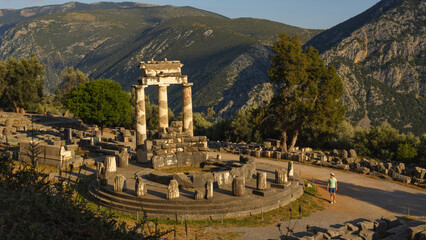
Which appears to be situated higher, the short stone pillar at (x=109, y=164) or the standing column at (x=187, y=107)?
the standing column at (x=187, y=107)

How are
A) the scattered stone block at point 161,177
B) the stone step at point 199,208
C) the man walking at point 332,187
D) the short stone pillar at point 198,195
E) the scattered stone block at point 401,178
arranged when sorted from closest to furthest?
the stone step at point 199,208 < the short stone pillar at point 198,195 < the man walking at point 332,187 < the scattered stone block at point 161,177 < the scattered stone block at point 401,178

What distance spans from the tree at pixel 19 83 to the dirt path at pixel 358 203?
53.2 meters

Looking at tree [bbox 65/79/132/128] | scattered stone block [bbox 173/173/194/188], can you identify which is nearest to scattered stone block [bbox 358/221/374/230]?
scattered stone block [bbox 173/173/194/188]

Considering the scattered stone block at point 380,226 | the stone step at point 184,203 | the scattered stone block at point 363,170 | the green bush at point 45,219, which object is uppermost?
the green bush at point 45,219

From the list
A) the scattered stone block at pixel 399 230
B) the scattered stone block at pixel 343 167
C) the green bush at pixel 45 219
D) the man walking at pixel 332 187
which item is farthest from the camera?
the scattered stone block at pixel 343 167

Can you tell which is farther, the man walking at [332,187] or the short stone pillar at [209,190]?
the man walking at [332,187]

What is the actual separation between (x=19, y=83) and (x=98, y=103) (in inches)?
808

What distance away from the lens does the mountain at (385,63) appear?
92.4m

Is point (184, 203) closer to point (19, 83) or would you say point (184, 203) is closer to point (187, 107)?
point (187, 107)

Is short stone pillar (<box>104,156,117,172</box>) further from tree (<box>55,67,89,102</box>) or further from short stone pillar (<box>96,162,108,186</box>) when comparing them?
tree (<box>55,67,89,102</box>)

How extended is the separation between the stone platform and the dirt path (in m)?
1.98

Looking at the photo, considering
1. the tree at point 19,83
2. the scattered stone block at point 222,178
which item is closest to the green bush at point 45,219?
the scattered stone block at point 222,178

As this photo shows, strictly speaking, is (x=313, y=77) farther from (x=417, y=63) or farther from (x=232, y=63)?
(x=232, y=63)

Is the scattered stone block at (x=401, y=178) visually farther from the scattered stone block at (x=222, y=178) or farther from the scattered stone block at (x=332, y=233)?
the scattered stone block at (x=332, y=233)
